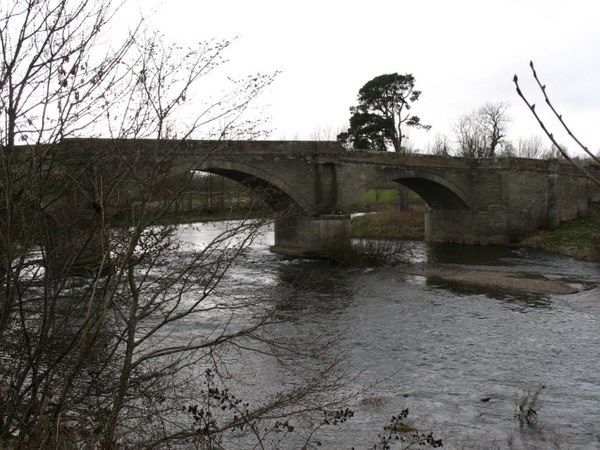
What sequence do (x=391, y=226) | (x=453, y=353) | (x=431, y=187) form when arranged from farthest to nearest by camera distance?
(x=391, y=226) → (x=431, y=187) → (x=453, y=353)

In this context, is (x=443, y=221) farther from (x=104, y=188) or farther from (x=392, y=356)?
(x=104, y=188)

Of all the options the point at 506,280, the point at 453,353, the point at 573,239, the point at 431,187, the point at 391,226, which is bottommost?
the point at 453,353

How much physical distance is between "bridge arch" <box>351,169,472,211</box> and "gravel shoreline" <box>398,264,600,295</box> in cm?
633

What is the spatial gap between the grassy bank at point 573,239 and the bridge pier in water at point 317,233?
33.3 feet

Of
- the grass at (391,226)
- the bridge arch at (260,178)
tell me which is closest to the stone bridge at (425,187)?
the bridge arch at (260,178)

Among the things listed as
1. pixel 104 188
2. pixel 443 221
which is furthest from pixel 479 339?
pixel 443 221

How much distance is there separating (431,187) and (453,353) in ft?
71.8

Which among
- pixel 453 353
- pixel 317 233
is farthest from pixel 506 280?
pixel 453 353

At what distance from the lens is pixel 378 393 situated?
8.40m

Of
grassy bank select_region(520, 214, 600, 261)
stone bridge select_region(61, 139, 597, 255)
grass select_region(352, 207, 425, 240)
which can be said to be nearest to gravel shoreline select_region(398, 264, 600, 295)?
stone bridge select_region(61, 139, 597, 255)

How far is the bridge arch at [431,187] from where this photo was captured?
27438 mm

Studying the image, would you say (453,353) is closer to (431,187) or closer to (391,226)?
(431,187)

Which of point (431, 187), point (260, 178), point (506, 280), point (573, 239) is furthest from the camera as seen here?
point (431, 187)

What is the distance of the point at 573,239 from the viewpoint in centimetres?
2780
